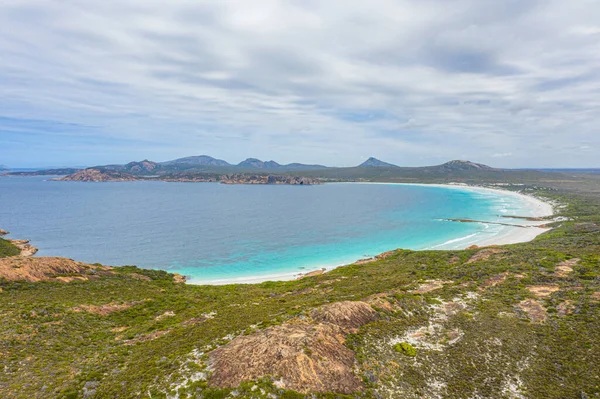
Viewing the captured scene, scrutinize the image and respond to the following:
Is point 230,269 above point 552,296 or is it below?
below

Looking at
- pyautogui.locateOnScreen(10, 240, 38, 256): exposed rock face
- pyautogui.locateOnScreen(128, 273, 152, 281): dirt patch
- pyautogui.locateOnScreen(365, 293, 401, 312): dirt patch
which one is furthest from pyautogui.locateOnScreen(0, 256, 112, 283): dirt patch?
pyautogui.locateOnScreen(365, 293, 401, 312): dirt patch

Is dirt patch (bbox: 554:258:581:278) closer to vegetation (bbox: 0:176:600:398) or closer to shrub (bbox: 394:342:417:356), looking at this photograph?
vegetation (bbox: 0:176:600:398)

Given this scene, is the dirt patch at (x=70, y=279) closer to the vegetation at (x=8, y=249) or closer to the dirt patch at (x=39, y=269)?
the dirt patch at (x=39, y=269)

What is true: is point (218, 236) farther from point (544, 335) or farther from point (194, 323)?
point (544, 335)

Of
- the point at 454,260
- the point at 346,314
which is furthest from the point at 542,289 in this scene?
the point at 346,314

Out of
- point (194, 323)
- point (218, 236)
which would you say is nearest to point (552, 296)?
point (194, 323)

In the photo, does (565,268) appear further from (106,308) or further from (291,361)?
(106,308)
